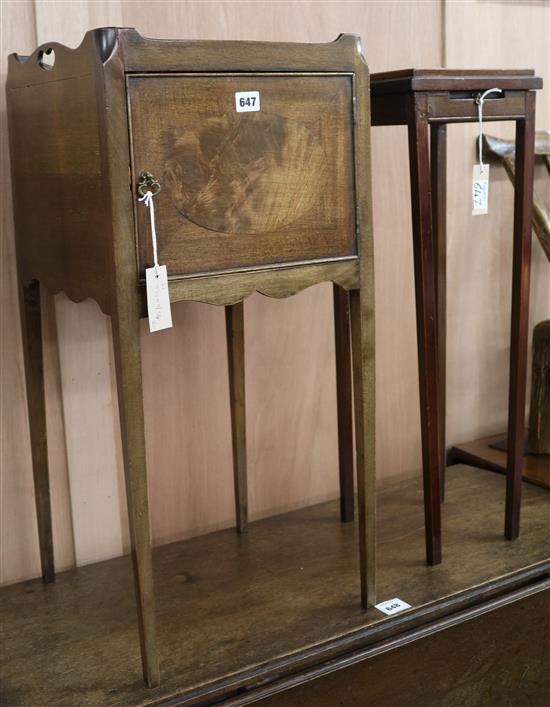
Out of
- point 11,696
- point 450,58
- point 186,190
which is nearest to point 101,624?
point 11,696

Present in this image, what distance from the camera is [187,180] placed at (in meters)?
1.27

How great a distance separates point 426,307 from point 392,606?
1.67 feet

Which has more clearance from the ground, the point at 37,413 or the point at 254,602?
the point at 37,413

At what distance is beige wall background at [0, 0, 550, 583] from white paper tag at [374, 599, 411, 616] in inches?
18.6

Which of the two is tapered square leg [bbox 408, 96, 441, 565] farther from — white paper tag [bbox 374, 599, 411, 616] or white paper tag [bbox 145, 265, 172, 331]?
white paper tag [bbox 145, 265, 172, 331]

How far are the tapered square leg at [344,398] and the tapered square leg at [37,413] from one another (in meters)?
0.58

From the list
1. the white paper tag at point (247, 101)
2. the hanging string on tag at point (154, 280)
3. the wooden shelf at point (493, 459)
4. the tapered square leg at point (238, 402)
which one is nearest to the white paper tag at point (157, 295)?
the hanging string on tag at point (154, 280)

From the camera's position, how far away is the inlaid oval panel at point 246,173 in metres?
1.27

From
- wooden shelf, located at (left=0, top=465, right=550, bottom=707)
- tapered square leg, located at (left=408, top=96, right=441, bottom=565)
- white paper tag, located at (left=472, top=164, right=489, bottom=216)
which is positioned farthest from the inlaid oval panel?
wooden shelf, located at (left=0, top=465, right=550, bottom=707)

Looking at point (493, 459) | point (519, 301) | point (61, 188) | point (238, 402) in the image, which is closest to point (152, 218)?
point (61, 188)

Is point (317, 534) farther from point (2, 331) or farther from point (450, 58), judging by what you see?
point (450, 58)

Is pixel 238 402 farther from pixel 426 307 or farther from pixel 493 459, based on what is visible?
pixel 493 459

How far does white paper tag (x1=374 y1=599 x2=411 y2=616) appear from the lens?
5.07 ft

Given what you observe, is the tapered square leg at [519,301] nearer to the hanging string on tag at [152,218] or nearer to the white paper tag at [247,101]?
the white paper tag at [247,101]
